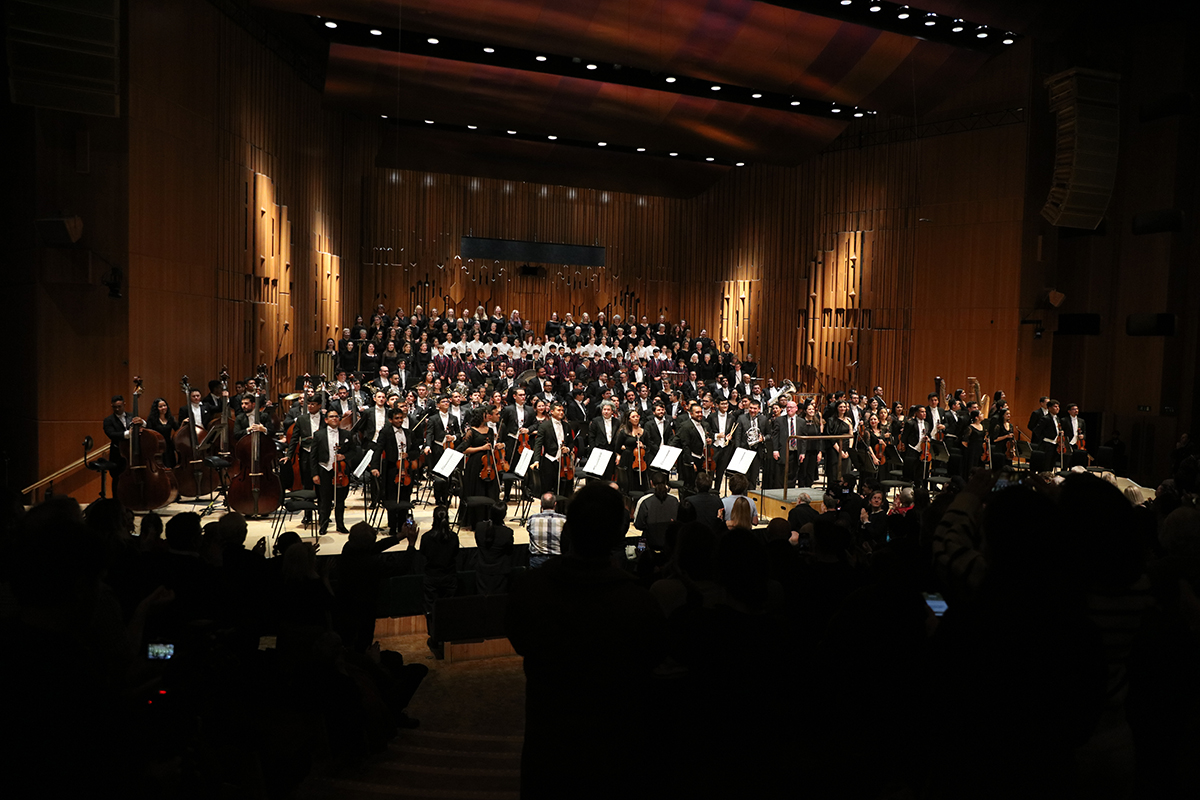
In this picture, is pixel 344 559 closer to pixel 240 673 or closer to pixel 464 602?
pixel 464 602

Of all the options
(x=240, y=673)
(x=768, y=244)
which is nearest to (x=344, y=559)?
(x=240, y=673)

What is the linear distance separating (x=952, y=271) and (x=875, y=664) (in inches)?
662

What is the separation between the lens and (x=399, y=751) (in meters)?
4.13

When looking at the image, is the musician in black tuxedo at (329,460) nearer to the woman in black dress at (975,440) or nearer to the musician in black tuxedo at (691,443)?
the musician in black tuxedo at (691,443)

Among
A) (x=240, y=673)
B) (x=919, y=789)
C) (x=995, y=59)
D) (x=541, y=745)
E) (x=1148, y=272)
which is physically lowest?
(x=919, y=789)

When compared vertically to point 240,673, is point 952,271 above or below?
above

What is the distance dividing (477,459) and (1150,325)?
12731 mm

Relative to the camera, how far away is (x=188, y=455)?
10.1 m

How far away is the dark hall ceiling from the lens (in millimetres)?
13609

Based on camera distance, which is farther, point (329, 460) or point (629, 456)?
point (629, 456)

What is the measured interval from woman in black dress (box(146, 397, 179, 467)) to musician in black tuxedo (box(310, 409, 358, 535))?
187cm

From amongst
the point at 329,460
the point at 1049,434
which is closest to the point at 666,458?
the point at 329,460

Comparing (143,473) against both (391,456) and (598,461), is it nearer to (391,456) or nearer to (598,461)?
(391,456)

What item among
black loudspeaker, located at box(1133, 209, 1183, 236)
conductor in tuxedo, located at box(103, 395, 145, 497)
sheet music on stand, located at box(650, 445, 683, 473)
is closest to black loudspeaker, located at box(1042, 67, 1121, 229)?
black loudspeaker, located at box(1133, 209, 1183, 236)
